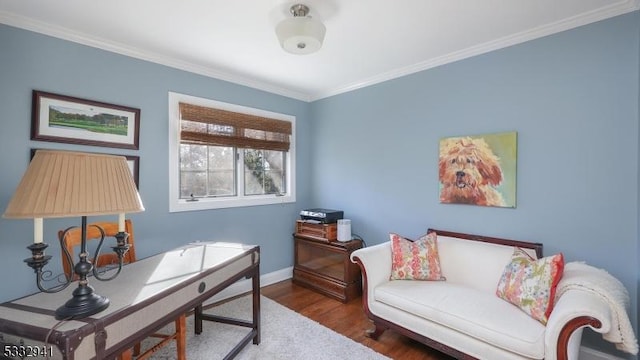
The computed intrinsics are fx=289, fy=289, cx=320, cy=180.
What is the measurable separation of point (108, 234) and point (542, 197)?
3.21 meters

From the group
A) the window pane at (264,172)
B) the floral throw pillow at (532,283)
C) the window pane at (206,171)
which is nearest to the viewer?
the floral throw pillow at (532,283)

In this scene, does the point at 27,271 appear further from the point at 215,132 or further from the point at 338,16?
the point at 338,16

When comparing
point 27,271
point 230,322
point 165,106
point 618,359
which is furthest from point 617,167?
point 27,271

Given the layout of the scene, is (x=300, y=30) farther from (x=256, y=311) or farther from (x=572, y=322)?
(x=572, y=322)

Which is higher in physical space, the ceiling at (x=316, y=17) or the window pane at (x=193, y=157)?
the ceiling at (x=316, y=17)

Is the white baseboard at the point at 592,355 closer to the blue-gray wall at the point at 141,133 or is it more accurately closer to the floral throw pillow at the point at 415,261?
the floral throw pillow at the point at 415,261

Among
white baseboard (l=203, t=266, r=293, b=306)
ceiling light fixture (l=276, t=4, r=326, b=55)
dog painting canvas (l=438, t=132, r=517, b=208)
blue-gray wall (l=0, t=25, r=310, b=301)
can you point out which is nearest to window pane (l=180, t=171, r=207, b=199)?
blue-gray wall (l=0, t=25, r=310, b=301)

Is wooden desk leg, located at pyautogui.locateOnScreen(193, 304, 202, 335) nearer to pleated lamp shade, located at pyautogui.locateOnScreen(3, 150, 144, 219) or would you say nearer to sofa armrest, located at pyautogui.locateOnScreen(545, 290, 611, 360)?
pleated lamp shade, located at pyautogui.locateOnScreen(3, 150, 144, 219)

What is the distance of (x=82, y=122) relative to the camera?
2.30 metres

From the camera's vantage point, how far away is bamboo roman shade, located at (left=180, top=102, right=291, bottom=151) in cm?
290

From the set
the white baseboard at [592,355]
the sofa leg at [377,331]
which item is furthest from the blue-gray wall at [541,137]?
the sofa leg at [377,331]

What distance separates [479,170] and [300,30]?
6.13 ft

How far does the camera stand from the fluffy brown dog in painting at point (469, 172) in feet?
8.04

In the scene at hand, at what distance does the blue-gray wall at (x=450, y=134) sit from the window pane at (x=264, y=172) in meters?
0.31
